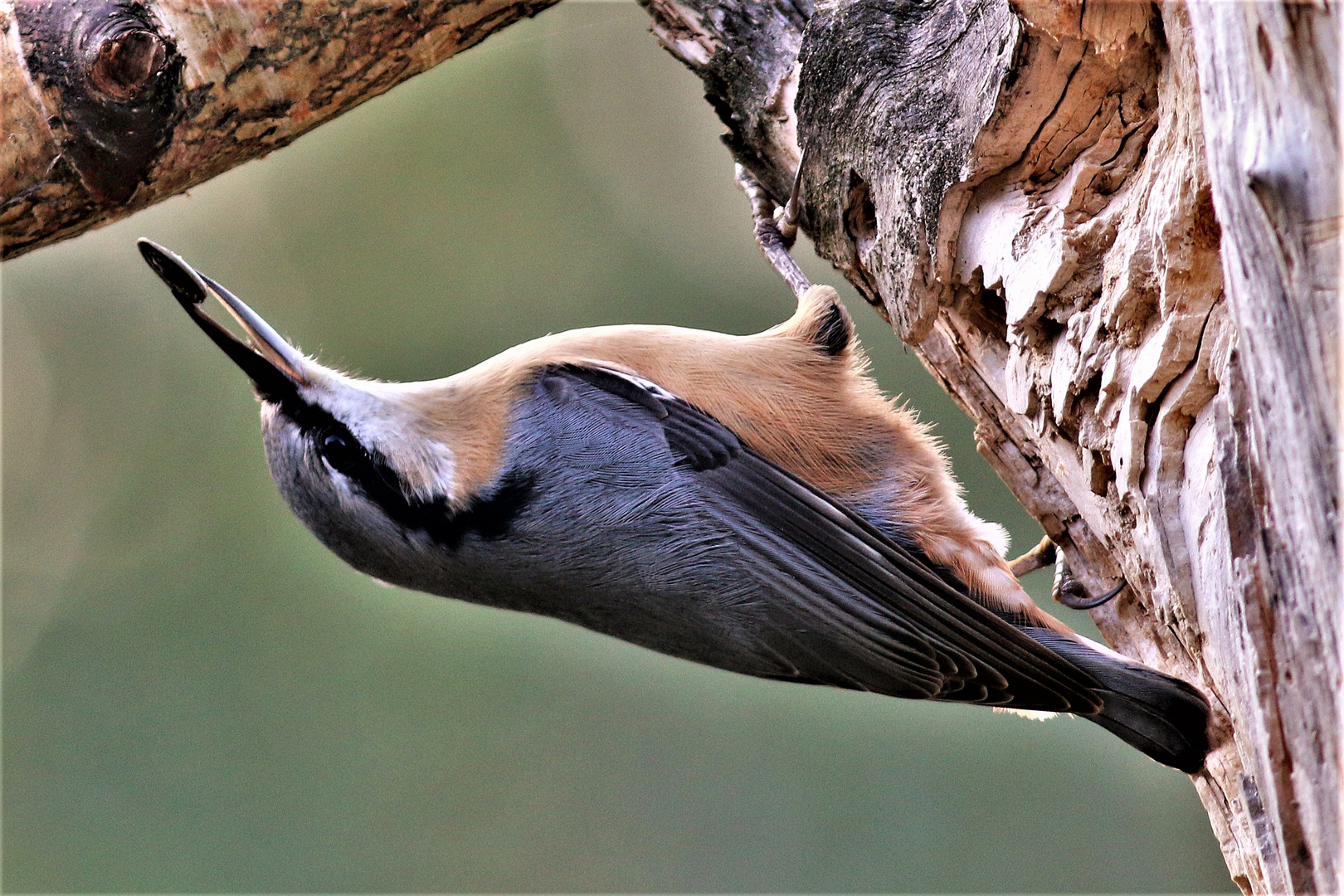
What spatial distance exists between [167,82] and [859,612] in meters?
1.54

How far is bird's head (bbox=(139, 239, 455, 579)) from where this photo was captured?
1800mm

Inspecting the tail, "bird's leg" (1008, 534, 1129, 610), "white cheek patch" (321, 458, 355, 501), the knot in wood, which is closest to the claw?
"bird's leg" (1008, 534, 1129, 610)

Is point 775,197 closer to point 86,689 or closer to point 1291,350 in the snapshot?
point 1291,350

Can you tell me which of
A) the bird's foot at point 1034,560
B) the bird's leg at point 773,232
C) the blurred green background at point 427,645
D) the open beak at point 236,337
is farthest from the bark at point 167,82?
the bird's foot at point 1034,560

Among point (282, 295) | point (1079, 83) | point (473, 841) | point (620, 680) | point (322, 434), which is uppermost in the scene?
point (282, 295)

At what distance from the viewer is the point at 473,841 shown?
3898 millimetres

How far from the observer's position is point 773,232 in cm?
233

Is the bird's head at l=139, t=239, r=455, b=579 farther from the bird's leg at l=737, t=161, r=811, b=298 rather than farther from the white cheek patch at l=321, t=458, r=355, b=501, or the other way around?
the bird's leg at l=737, t=161, r=811, b=298

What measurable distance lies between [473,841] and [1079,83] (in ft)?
11.3

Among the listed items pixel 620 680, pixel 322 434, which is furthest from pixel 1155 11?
pixel 620 680

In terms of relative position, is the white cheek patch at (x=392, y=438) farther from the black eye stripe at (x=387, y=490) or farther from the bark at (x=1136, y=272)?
the bark at (x=1136, y=272)

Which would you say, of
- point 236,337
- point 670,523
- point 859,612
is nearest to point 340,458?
point 236,337

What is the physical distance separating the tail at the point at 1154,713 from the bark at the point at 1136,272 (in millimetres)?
32

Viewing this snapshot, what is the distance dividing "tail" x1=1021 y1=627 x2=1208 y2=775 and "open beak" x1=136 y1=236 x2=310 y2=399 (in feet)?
4.74
